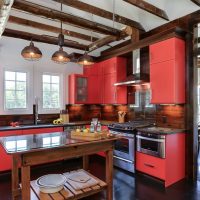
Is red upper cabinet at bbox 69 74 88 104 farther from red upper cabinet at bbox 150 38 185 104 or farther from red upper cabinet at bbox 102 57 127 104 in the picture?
red upper cabinet at bbox 150 38 185 104

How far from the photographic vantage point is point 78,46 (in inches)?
187

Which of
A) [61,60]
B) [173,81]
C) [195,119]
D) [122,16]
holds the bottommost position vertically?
[195,119]

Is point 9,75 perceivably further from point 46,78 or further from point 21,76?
point 46,78

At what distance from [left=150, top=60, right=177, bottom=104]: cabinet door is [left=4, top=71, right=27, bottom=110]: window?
315 centimetres

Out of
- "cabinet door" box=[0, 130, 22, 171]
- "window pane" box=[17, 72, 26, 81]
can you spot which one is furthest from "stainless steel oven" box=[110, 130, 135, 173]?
"window pane" box=[17, 72, 26, 81]

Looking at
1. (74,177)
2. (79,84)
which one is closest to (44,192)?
(74,177)

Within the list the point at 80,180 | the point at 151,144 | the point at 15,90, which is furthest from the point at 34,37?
the point at 151,144

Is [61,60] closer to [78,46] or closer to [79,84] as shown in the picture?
[78,46]

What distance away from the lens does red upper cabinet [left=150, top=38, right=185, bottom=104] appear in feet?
11.2

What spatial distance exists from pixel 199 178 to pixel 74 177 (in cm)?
242

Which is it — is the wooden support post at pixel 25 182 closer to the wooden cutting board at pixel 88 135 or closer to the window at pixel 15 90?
the wooden cutting board at pixel 88 135

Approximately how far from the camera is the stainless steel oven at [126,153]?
3.76 metres

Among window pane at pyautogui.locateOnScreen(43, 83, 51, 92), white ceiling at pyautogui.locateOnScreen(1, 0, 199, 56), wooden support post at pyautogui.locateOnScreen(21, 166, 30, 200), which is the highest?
white ceiling at pyautogui.locateOnScreen(1, 0, 199, 56)

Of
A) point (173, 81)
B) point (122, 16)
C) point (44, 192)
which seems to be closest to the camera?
point (44, 192)
